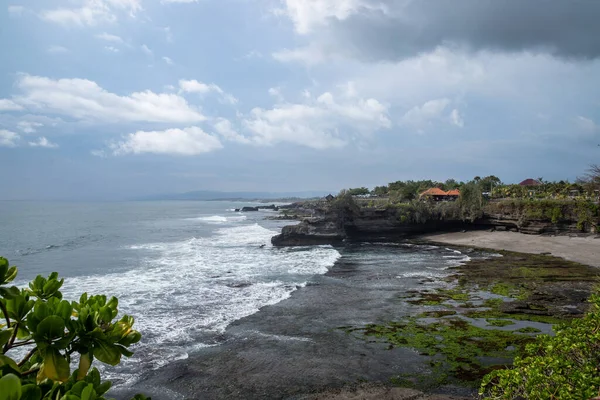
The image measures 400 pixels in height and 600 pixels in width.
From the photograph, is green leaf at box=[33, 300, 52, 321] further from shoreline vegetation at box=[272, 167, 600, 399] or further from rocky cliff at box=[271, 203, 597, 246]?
rocky cliff at box=[271, 203, 597, 246]

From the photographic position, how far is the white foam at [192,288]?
13.6 meters

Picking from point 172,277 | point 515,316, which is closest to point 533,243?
point 515,316

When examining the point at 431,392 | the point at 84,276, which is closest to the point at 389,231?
the point at 84,276

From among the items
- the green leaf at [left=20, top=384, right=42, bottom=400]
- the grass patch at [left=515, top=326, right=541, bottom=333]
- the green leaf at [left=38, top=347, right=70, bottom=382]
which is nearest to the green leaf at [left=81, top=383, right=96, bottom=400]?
the green leaf at [left=20, top=384, right=42, bottom=400]

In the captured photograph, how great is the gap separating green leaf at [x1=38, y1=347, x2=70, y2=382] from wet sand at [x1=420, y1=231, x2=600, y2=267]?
33.1 m

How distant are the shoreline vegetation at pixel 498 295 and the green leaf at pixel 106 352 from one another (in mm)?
5136

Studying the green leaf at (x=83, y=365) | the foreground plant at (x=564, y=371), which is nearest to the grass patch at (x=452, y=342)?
the foreground plant at (x=564, y=371)

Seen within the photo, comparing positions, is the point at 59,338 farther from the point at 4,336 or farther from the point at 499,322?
the point at 499,322

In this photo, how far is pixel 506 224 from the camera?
44812 millimetres

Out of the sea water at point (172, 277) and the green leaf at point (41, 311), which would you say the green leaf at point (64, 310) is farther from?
the sea water at point (172, 277)

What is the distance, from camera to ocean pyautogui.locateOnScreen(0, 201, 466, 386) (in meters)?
14.2

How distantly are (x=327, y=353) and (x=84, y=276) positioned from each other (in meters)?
20.9

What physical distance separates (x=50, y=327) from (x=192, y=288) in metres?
20.5

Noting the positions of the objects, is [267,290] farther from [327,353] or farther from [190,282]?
[327,353]
